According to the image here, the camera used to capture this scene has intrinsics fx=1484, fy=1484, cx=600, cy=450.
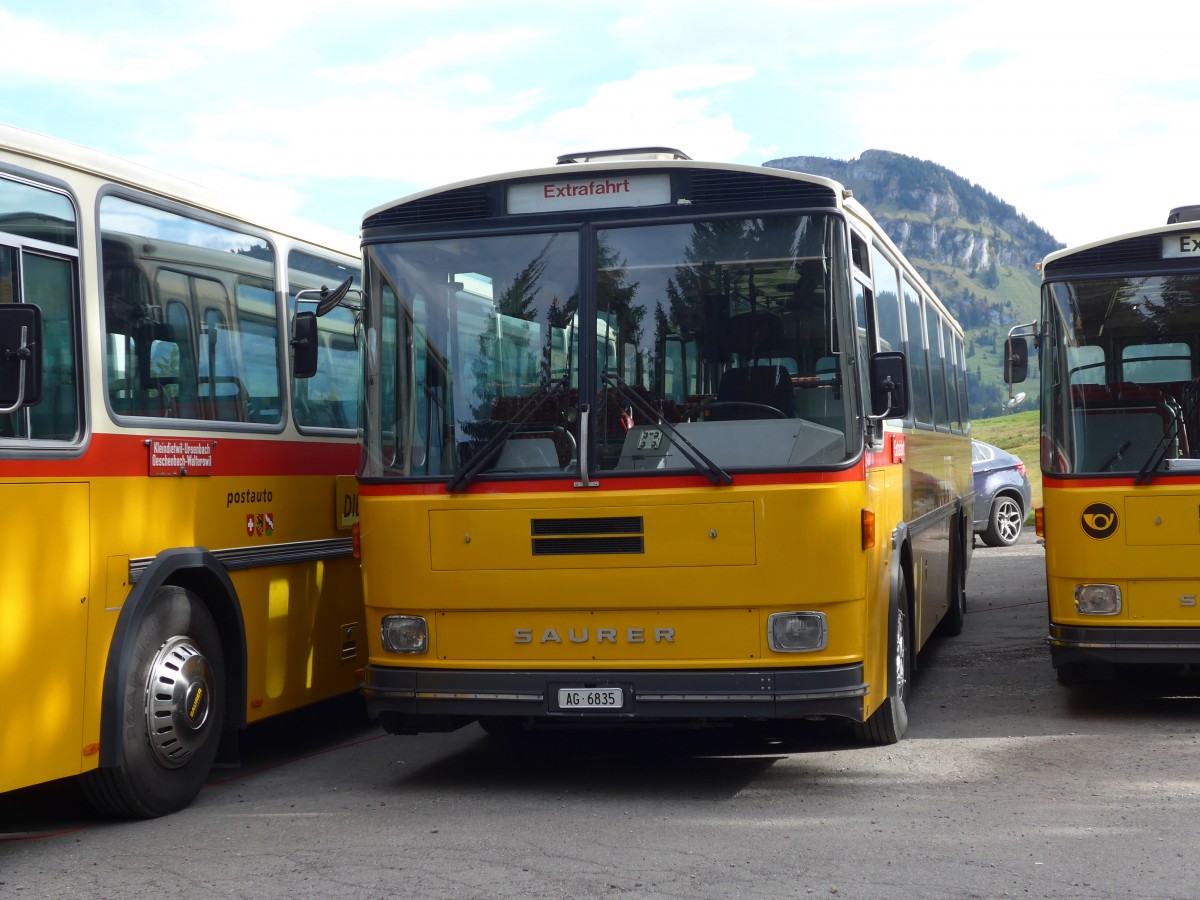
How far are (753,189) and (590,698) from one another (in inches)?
102

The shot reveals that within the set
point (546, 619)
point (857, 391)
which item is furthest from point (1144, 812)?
point (546, 619)

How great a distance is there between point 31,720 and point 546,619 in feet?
7.76

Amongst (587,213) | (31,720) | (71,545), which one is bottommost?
(31,720)

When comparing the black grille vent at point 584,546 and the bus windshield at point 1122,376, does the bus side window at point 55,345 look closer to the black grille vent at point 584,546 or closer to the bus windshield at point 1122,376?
the black grille vent at point 584,546

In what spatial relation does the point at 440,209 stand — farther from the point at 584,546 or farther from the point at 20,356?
the point at 20,356

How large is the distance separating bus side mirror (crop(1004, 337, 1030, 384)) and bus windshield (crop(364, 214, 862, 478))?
351 cm

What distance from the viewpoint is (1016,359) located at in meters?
10.5

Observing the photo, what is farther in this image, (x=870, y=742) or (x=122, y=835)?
(x=870, y=742)

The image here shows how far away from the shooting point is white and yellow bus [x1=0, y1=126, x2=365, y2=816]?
20.4 feet

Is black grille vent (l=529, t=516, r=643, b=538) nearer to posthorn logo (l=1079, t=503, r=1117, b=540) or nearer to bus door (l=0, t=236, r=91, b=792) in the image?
bus door (l=0, t=236, r=91, b=792)

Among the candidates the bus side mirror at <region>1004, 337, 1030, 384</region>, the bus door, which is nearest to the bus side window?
the bus door

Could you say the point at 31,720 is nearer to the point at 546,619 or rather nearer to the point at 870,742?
the point at 546,619

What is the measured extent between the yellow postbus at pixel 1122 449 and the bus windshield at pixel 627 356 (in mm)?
2684

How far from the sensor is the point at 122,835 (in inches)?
267
